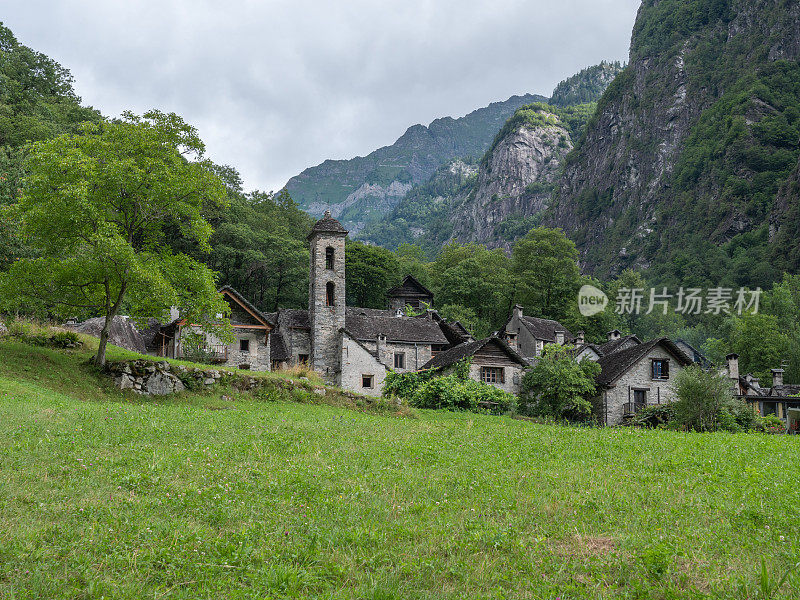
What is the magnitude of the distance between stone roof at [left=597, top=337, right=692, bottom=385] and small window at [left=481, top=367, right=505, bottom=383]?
7168 millimetres

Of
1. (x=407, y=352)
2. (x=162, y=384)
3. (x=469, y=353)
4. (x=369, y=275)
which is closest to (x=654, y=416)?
(x=469, y=353)

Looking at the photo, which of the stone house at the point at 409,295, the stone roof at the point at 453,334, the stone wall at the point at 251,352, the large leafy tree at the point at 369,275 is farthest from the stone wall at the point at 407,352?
the large leafy tree at the point at 369,275

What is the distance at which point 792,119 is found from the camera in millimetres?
130000

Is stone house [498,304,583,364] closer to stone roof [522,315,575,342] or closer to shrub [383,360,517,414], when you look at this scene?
stone roof [522,315,575,342]

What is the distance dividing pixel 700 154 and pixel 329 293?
422ft

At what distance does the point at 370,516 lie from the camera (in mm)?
8617

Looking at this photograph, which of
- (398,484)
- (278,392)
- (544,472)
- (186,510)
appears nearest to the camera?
(186,510)

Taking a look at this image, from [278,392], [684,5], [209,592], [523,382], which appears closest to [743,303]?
[523,382]

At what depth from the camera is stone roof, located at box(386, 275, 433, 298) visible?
64812 millimetres

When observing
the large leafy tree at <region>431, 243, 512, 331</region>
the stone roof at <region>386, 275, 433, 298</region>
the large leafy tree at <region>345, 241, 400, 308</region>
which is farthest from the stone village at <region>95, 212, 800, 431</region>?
the large leafy tree at <region>345, 241, 400, 308</region>

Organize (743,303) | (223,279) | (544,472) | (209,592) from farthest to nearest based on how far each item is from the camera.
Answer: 1. (743,303)
2. (223,279)
3. (544,472)
4. (209,592)

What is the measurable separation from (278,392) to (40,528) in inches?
730

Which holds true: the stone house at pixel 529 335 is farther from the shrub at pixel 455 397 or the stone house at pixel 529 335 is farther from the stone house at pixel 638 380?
the shrub at pixel 455 397

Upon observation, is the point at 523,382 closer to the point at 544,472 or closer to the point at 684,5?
the point at 544,472
